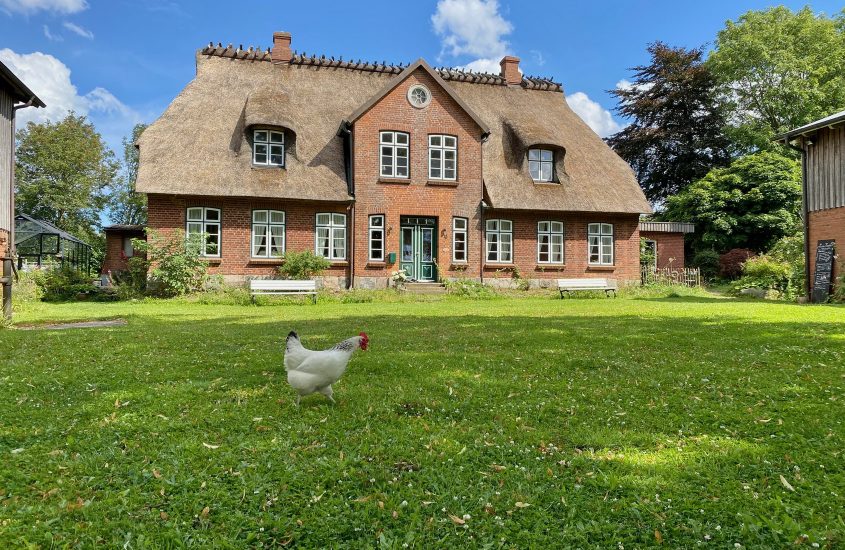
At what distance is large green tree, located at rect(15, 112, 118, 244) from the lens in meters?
43.6

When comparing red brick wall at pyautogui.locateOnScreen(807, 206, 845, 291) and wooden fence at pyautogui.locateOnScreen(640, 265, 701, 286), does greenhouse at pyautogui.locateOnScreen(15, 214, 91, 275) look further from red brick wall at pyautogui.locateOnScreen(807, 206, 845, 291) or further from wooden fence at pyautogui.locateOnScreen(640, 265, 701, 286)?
red brick wall at pyautogui.locateOnScreen(807, 206, 845, 291)

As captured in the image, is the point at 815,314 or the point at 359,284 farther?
the point at 359,284

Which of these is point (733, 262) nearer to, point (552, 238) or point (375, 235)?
point (552, 238)

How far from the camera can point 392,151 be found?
2097cm

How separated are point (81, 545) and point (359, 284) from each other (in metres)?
18.0

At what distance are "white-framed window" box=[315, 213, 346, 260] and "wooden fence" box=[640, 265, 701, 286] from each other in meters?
13.8

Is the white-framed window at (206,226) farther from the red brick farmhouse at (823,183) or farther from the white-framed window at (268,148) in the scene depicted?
the red brick farmhouse at (823,183)

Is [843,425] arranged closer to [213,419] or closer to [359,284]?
[213,419]

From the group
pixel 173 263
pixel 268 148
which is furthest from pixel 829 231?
pixel 173 263

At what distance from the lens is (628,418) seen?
4309 mm

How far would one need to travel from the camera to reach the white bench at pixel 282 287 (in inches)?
699

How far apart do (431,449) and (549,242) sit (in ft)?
65.2

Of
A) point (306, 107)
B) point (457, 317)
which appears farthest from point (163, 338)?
point (306, 107)

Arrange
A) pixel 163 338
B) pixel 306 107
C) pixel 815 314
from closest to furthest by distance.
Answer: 1. pixel 163 338
2. pixel 815 314
3. pixel 306 107
